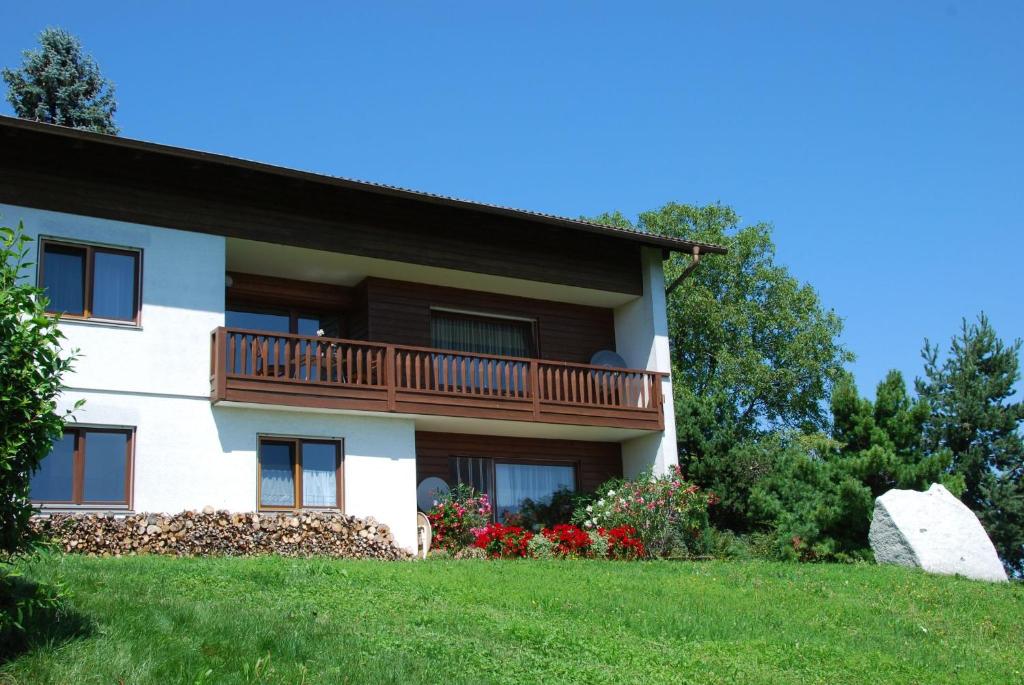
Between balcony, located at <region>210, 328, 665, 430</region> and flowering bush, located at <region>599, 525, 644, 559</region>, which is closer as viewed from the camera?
balcony, located at <region>210, 328, 665, 430</region>

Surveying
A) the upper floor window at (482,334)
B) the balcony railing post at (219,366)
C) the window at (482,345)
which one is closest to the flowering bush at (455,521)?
the window at (482,345)

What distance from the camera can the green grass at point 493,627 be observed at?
340 inches

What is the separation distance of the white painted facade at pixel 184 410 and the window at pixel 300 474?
214 millimetres

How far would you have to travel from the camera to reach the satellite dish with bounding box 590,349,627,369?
22609mm

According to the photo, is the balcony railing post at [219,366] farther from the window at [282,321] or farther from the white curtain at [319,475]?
the window at [282,321]

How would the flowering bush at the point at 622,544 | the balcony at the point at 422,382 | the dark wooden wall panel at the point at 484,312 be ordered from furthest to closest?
the dark wooden wall panel at the point at 484,312 → the flowering bush at the point at 622,544 → the balcony at the point at 422,382

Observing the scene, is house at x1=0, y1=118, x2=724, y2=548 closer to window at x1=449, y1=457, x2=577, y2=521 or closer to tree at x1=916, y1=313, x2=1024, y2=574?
window at x1=449, y1=457, x2=577, y2=521

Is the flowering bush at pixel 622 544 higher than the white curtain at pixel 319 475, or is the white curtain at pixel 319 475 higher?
the white curtain at pixel 319 475

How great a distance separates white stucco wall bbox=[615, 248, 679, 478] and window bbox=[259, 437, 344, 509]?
646 centimetres

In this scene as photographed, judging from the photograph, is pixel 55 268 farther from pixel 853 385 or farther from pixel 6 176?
pixel 853 385

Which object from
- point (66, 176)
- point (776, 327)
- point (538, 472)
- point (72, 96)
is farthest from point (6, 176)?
point (776, 327)

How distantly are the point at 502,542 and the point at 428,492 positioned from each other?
83.3 inches

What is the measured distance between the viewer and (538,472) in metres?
21.9

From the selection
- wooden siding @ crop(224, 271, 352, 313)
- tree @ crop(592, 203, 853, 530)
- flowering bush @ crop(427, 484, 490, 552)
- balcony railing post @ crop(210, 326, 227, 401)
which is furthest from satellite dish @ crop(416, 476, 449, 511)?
tree @ crop(592, 203, 853, 530)
